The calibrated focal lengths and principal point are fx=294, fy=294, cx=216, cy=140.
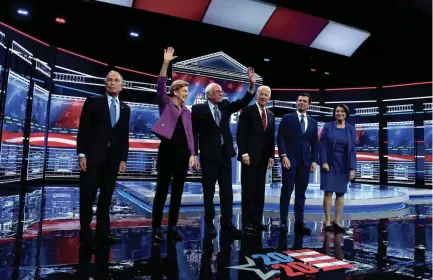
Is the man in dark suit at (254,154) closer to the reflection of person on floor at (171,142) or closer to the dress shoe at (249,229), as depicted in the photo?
the dress shoe at (249,229)

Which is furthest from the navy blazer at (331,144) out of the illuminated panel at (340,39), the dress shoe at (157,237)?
the illuminated panel at (340,39)

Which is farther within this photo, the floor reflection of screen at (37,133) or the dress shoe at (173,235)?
the floor reflection of screen at (37,133)

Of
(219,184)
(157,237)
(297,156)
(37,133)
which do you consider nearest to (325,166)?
(297,156)

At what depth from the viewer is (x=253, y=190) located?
2.94 m

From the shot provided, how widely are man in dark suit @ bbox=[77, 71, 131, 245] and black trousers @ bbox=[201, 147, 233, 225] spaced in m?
0.75

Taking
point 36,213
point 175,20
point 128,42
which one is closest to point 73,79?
point 128,42

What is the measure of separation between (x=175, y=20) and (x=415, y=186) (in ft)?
29.6

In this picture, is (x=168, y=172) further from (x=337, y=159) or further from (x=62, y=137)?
(x=62, y=137)

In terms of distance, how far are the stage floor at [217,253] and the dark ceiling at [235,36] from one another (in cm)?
332

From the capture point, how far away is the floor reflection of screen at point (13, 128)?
5.55m

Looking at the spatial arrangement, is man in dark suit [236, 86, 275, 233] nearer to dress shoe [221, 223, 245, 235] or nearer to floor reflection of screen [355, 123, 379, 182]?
dress shoe [221, 223, 245, 235]

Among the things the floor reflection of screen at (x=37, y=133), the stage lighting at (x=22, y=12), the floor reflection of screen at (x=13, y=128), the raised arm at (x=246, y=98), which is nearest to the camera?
the raised arm at (x=246, y=98)

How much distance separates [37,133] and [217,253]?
21.5ft

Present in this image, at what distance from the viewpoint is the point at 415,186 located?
31.4 feet
